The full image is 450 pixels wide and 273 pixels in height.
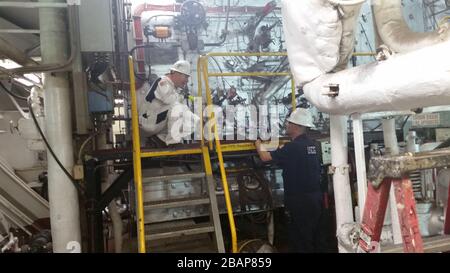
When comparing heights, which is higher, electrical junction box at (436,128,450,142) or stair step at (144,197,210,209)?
electrical junction box at (436,128,450,142)

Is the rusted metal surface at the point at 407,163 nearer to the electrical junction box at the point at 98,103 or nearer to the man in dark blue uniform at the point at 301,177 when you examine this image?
the man in dark blue uniform at the point at 301,177

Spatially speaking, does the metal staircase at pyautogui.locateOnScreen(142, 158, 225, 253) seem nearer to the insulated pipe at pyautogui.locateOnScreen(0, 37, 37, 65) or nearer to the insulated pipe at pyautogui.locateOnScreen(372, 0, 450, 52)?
the insulated pipe at pyautogui.locateOnScreen(0, 37, 37, 65)

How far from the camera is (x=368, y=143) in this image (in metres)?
4.32

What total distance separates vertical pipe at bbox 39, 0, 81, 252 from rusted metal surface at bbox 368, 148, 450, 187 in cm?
279

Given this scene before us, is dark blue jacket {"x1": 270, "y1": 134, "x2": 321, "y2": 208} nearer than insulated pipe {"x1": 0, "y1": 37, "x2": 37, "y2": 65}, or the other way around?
insulated pipe {"x1": 0, "y1": 37, "x2": 37, "y2": 65}

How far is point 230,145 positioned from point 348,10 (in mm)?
1992

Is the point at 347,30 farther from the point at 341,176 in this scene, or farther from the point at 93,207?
the point at 93,207

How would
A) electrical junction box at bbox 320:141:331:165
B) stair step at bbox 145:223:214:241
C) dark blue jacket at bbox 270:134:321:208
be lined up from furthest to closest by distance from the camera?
electrical junction box at bbox 320:141:331:165, dark blue jacket at bbox 270:134:321:208, stair step at bbox 145:223:214:241

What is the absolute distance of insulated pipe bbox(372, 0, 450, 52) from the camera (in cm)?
149

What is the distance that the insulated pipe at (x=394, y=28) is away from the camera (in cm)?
149

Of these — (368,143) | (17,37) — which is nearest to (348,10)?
(368,143)

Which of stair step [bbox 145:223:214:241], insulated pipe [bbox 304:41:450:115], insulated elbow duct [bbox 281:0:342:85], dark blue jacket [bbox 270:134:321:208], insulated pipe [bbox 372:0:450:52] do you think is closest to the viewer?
insulated pipe [bbox 304:41:450:115]

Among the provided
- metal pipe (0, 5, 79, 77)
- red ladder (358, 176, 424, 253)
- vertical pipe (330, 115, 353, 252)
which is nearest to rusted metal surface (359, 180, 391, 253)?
red ladder (358, 176, 424, 253)

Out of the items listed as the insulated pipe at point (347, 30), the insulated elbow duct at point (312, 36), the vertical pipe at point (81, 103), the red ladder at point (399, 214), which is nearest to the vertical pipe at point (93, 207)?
the vertical pipe at point (81, 103)
